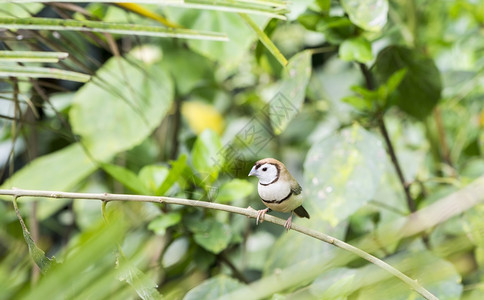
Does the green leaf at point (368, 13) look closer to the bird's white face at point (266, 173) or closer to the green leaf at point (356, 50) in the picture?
the green leaf at point (356, 50)

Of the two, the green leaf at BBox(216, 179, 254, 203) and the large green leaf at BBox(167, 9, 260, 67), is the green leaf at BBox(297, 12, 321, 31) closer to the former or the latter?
the large green leaf at BBox(167, 9, 260, 67)

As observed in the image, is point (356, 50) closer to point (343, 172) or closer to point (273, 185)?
point (343, 172)

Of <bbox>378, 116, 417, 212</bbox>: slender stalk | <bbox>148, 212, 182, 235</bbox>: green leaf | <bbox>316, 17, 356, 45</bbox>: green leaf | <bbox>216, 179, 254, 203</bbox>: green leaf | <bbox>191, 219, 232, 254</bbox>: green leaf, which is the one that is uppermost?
<bbox>316, 17, 356, 45</bbox>: green leaf

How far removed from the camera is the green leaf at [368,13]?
28.1 inches

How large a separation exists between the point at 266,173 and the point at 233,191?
29cm

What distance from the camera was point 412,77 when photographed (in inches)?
35.9

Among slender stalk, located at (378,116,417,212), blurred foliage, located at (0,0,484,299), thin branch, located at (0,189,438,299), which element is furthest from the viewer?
slender stalk, located at (378,116,417,212)

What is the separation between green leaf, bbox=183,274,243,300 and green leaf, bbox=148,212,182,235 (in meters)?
0.09

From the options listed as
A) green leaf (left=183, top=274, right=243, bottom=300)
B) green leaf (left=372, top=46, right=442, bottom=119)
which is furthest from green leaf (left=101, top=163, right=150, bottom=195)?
green leaf (left=372, top=46, right=442, bottom=119)

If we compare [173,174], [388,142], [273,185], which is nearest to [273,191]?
[273,185]

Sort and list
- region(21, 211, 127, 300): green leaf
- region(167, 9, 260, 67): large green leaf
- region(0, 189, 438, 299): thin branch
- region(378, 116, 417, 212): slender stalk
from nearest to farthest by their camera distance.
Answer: region(21, 211, 127, 300): green leaf
region(0, 189, 438, 299): thin branch
region(378, 116, 417, 212): slender stalk
region(167, 9, 260, 67): large green leaf

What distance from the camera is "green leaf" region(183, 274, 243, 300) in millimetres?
736

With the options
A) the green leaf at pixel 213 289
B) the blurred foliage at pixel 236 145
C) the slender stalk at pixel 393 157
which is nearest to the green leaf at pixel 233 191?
the blurred foliage at pixel 236 145

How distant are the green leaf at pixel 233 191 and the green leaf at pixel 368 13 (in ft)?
0.85
